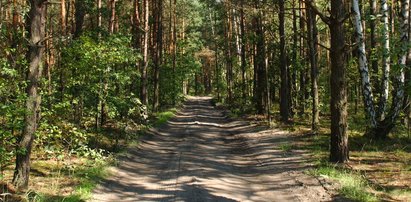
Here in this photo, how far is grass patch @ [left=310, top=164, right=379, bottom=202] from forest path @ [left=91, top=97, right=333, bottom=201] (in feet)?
1.23

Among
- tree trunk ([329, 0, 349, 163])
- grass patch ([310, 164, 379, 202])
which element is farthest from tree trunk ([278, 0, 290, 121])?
grass patch ([310, 164, 379, 202])

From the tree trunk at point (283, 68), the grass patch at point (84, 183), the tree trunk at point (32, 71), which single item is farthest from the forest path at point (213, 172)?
the tree trunk at point (283, 68)

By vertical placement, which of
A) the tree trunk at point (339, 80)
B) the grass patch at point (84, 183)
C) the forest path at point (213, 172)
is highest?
the tree trunk at point (339, 80)

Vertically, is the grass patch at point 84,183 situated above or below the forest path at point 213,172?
above

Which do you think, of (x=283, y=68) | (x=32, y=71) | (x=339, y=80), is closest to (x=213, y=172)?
(x=339, y=80)

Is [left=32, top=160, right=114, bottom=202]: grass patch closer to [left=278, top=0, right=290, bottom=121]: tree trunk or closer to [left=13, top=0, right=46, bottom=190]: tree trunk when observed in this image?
[left=13, top=0, right=46, bottom=190]: tree trunk

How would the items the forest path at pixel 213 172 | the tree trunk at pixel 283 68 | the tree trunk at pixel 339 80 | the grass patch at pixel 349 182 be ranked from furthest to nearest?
the tree trunk at pixel 283 68 < the tree trunk at pixel 339 80 < the forest path at pixel 213 172 < the grass patch at pixel 349 182

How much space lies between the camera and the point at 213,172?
11492mm

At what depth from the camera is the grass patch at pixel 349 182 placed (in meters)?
8.05

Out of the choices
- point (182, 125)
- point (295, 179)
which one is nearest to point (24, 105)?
point (295, 179)

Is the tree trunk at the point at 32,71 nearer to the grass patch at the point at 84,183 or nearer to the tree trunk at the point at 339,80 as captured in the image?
the grass patch at the point at 84,183

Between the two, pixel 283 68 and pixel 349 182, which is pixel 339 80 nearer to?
pixel 349 182

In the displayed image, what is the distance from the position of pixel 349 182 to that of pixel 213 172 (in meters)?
3.86

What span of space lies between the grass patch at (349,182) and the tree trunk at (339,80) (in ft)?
2.20
